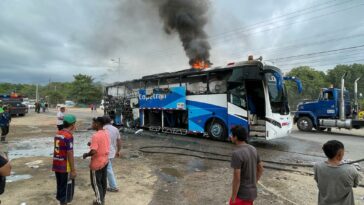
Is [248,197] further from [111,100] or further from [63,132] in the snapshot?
[111,100]

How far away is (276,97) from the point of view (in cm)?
1077

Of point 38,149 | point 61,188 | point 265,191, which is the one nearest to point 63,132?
point 61,188

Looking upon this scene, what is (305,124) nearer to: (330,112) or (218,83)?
(330,112)

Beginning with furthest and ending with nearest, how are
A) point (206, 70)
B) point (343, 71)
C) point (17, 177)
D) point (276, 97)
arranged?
point (343, 71) → point (206, 70) → point (276, 97) → point (17, 177)

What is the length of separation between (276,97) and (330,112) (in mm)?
7063

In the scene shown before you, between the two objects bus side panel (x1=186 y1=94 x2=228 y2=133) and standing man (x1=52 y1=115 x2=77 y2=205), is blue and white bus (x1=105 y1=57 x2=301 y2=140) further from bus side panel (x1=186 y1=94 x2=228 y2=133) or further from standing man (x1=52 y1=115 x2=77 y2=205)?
standing man (x1=52 y1=115 x2=77 y2=205)

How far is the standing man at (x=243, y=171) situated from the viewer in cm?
316

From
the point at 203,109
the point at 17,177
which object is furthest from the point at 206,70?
the point at 17,177

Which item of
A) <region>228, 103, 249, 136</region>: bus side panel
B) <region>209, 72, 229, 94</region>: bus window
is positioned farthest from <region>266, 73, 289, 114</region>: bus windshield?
<region>209, 72, 229, 94</region>: bus window

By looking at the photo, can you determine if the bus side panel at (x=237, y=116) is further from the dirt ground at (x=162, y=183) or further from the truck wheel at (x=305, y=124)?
A: the truck wheel at (x=305, y=124)

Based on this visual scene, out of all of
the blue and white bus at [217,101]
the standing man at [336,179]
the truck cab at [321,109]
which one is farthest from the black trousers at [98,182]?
the truck cab at [321,109]

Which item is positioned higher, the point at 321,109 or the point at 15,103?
the point at 15,103

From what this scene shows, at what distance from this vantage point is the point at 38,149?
34.3ft

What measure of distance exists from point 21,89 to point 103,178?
13083cm
